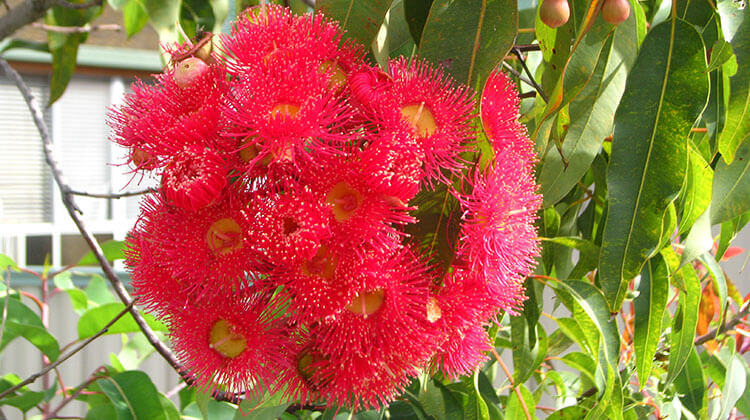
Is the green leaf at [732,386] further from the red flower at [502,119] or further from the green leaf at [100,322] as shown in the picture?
the green leaf at [100,322]

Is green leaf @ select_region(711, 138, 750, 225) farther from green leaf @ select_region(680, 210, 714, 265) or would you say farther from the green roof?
the green roof

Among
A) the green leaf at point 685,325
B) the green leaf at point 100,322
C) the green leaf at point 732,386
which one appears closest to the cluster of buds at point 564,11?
the green leaf at point 685,325

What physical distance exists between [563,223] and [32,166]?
6233 millimetres

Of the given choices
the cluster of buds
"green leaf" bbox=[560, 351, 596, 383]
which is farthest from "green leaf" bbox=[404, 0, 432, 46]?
"green leaf" bbox=[560, 351, 596, 383]

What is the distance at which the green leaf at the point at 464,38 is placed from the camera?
53 cm

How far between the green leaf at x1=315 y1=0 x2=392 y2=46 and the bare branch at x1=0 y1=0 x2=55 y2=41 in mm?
797

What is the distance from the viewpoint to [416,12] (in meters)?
0.57

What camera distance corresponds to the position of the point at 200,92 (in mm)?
511

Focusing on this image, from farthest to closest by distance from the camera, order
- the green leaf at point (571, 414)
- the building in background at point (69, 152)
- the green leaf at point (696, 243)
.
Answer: the building in background at point (69, 152), the green leaf at point (571, 414), the green leaf at point (696, 243)

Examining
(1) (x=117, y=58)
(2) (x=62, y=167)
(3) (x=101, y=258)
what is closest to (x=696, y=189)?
(3) (x=101, y=258)

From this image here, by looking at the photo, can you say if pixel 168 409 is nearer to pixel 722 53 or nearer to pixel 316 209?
pixel 316 209

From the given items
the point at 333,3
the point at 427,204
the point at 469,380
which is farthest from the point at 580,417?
the point at 333,3

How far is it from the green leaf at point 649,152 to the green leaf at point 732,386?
0.50m

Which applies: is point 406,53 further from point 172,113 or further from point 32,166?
point 32,166
